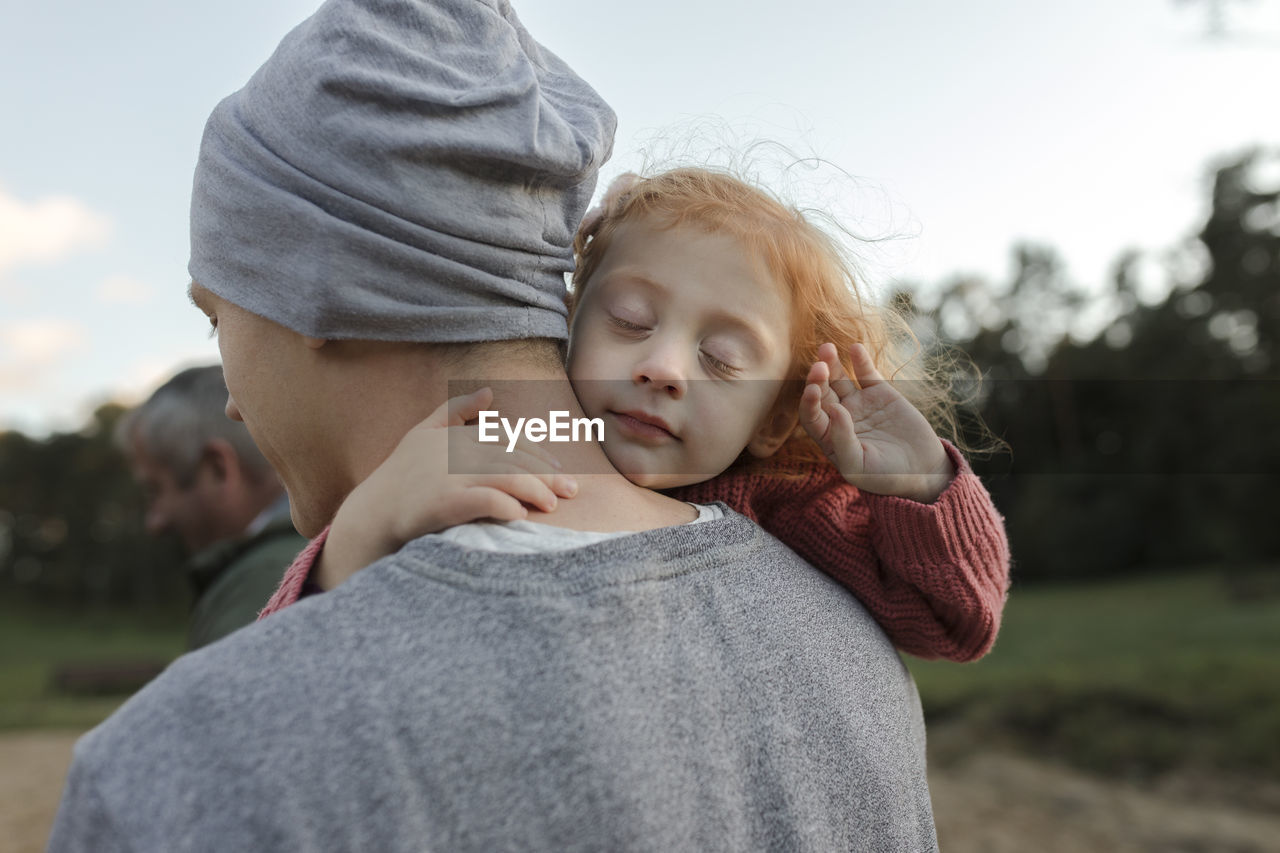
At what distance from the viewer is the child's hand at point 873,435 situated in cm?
194

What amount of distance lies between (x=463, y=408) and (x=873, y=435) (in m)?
0.87

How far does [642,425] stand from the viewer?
184 centimetres

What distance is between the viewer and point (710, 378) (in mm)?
1928

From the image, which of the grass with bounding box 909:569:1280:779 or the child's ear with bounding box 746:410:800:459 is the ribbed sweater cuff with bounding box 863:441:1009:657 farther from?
the grass with bounding box 909:569:1280:779

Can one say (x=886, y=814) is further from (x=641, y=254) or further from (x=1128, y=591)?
(x=1128, y=591)

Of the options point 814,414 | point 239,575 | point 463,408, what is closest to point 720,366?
point 814,414

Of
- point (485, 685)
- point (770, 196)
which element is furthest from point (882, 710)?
point (770, 196)

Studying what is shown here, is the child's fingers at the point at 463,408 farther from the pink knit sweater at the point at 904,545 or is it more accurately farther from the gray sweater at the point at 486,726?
the pink knit sweater at the point at 904,545

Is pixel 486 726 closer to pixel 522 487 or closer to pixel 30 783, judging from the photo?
pixel 522 487

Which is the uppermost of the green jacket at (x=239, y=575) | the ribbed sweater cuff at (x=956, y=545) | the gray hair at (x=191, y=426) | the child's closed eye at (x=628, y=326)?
the child's closed eye at (x=628, y=326)

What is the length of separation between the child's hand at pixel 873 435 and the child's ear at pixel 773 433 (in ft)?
0.42

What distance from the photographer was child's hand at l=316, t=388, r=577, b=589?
1382mm

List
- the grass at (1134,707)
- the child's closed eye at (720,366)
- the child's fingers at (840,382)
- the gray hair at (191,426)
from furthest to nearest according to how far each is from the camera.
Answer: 1. the grass at (1134,707)
2. the gray hair at (191,426)
3. the child's fingers at (840,382)
4. the child's closed eye at (720,366)

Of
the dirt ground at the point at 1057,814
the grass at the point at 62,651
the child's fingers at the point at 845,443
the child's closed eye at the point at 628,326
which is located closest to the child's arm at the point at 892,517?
the child's fingers at the point at 845,443
